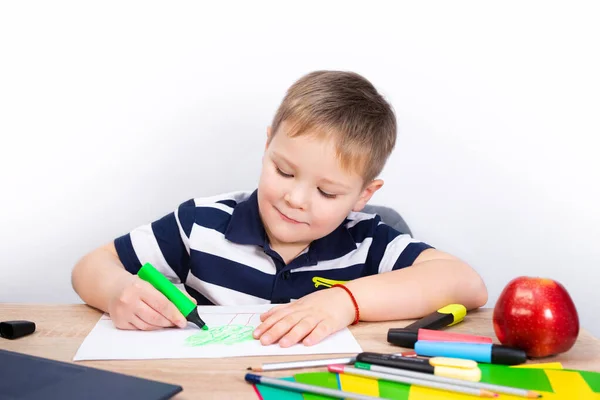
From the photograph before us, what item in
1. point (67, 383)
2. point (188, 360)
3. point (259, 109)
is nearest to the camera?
point (67, 383)

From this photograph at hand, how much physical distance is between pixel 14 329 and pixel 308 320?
371 mm

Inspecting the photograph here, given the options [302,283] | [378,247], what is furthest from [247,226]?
[378,247]

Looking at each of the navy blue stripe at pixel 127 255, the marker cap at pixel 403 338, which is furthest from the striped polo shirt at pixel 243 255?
the marker cap at pixel 403 338

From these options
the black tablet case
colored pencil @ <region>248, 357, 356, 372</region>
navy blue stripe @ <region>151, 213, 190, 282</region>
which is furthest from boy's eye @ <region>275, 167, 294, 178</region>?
the black tablet case

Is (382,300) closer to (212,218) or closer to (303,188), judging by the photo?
(303,188)

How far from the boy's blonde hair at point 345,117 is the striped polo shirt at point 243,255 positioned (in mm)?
146

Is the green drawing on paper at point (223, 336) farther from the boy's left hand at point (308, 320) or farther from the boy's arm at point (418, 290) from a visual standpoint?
the boy's arm at point (418, 290)

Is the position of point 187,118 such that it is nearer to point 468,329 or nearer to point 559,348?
point 468,329

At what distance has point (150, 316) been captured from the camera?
881 millimetres

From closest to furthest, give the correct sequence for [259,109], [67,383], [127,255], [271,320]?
[67,383]
[271,320]
[127,255]
[259,109]

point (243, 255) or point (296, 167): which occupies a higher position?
point (296, 167)

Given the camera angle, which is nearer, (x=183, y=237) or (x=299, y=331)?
(x=299, y=331)

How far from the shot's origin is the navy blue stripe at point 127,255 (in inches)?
45.4

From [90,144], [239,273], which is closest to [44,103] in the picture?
[90,144]
